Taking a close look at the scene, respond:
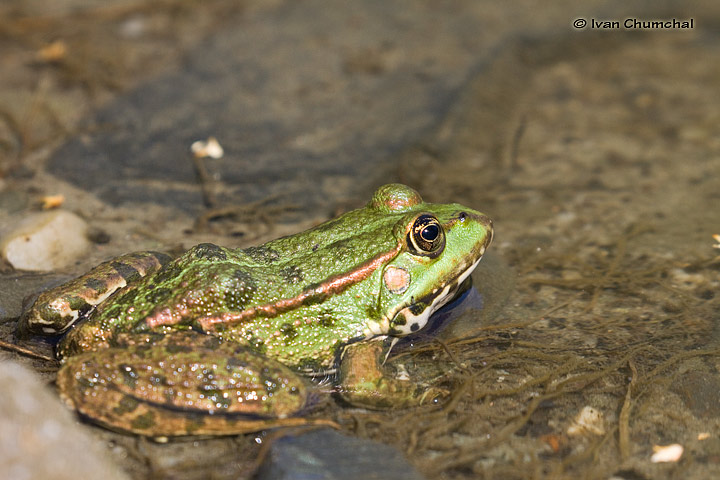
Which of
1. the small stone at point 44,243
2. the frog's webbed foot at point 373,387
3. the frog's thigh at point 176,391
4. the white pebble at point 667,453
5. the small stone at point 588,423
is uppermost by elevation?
the small stone at point 44,243

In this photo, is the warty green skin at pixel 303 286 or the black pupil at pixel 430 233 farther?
the black pupil at pixel 430 233

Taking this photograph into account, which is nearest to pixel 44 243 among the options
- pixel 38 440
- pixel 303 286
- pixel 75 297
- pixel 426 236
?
pixel 75 297

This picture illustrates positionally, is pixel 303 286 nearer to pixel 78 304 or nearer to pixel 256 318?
pixel 256 318

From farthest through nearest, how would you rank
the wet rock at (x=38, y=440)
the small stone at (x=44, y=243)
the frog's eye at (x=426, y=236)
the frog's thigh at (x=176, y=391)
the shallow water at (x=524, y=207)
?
1. the small stone at (x=44, y=243)
2. the frog's eye at (x=426, y=236)
3. the shallow water at (x=524, y=207)
4. the frog's thigh at (x=176, y=391)
5. the wet rock at (x=38, y=440)

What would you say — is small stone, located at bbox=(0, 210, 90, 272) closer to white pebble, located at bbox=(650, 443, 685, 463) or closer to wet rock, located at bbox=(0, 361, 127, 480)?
wet rock, located at bbox=(0, 361, 127, 480)

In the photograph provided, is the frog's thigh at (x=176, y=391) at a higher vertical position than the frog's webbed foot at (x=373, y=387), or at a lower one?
higher

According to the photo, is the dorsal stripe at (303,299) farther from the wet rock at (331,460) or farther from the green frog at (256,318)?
the wet rock at (331,460)

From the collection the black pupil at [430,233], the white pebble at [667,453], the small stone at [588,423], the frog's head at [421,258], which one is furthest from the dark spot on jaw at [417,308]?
the white pebble at [667,453]

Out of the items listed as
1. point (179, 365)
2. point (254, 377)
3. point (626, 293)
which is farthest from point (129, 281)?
point (626, 293)
